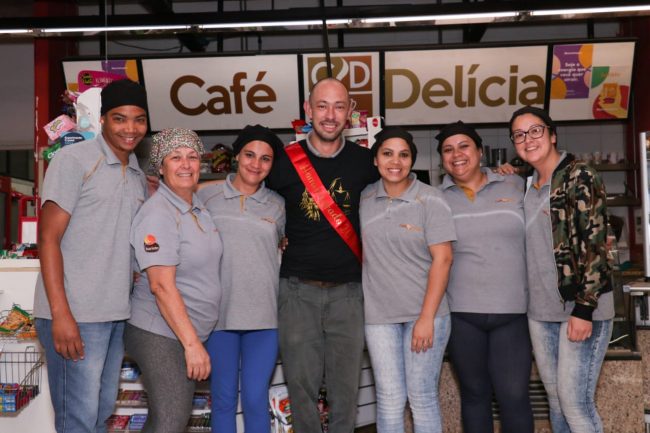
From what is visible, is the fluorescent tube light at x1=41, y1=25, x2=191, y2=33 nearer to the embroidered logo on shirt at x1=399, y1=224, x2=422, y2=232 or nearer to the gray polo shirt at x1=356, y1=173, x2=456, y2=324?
the gray polo shirt at x1=356, y1=173, x2=456, y2=324

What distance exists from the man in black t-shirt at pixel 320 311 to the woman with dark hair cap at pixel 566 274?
0.87 meters

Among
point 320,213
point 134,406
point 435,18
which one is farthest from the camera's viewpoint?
point 435,18

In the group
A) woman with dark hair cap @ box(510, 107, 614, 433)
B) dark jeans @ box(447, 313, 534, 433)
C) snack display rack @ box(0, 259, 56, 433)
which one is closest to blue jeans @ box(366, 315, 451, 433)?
dark jeans @ box(447, 313, 534, 433)

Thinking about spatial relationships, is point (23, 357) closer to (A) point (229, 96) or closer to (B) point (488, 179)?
(B) point (488, 179)

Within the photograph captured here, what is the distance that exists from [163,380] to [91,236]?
2.13 feet

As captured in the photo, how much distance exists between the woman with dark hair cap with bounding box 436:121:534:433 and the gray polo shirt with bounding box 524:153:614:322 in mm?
63

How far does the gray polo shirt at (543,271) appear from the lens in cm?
270

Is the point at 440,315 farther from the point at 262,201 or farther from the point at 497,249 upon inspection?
the point at 262,201

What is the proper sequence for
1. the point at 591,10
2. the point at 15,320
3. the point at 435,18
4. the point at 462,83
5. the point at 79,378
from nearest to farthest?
the point at 79,378 < the point at 15,320 < the point at 591,10 < the point at 435,18 < the point at 462,83

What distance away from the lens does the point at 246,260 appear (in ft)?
9.46

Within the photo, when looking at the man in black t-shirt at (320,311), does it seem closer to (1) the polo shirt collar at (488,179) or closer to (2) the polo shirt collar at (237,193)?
(2) the polo shirt collar at (237,193)

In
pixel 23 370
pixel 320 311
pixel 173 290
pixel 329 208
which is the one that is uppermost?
pixel 329 208

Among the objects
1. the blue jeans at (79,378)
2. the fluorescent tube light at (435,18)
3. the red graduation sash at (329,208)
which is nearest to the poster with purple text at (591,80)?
the fluorescent tube light at (435,18)

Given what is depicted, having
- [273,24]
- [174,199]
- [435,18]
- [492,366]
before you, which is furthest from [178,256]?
[435,18]
